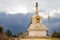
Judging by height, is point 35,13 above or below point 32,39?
above

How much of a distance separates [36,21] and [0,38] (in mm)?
32628

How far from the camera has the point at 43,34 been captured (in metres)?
65.6

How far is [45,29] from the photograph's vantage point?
65.6 m

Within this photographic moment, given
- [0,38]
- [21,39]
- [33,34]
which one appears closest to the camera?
[0,38]

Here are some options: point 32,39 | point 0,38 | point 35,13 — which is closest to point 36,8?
point 35,13

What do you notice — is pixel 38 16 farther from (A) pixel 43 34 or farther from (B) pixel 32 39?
(B) pixel 32 39

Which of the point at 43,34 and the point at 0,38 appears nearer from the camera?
the point at 0,38

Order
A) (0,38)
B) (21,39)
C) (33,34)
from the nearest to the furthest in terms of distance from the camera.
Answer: (0,38)
(21,39)
(33,34)

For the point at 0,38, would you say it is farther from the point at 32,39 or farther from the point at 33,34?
the point at 33,34

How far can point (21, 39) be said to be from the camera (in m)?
57.1

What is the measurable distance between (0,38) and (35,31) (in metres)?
30.9

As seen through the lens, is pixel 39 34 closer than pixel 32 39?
No

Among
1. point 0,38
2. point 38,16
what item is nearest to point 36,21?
point 38,16

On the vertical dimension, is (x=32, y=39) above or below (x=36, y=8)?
below
